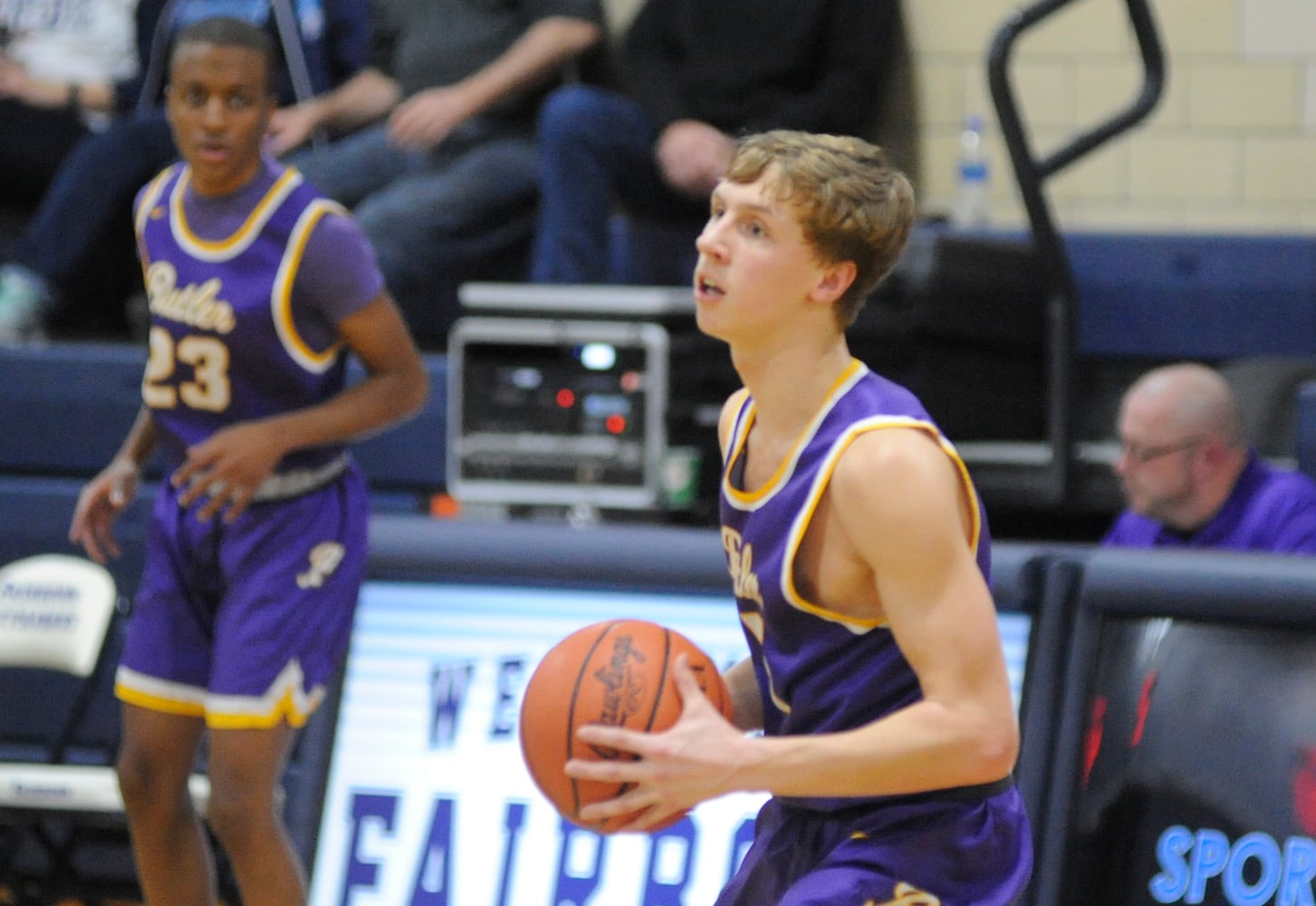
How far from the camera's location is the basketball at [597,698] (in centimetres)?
241

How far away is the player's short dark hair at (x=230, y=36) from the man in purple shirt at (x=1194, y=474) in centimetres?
242

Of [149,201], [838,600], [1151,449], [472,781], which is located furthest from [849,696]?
[1151,449]

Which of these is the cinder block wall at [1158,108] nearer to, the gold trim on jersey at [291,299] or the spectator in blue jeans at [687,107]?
the spectator in blue jeans at [687,107]

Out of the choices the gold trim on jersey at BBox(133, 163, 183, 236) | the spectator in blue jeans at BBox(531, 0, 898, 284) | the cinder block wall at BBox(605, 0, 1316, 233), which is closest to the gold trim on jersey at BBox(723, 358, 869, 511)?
the gold trim on jersey at BBox(133, 163, 183, 236)

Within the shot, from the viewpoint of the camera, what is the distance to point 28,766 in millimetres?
4562

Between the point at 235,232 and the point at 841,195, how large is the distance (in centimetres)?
174

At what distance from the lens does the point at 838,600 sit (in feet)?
7.85

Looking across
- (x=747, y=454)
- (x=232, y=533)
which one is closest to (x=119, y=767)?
(x=232, y=533)

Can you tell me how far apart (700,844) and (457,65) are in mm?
3360

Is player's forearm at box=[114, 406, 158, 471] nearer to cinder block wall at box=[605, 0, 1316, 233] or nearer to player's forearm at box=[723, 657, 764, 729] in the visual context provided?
player's forearm at box=[723, 657, 764, 729]

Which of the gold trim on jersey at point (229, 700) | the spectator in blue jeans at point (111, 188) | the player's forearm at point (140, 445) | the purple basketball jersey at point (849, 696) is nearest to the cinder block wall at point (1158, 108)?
the spectator in blue jeans at point (111, 188)

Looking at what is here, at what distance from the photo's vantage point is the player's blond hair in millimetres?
2381

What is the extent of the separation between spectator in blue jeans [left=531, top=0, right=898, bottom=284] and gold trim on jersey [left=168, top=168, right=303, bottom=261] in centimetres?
201

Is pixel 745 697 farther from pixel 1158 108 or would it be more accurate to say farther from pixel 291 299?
pixel 1158 108
